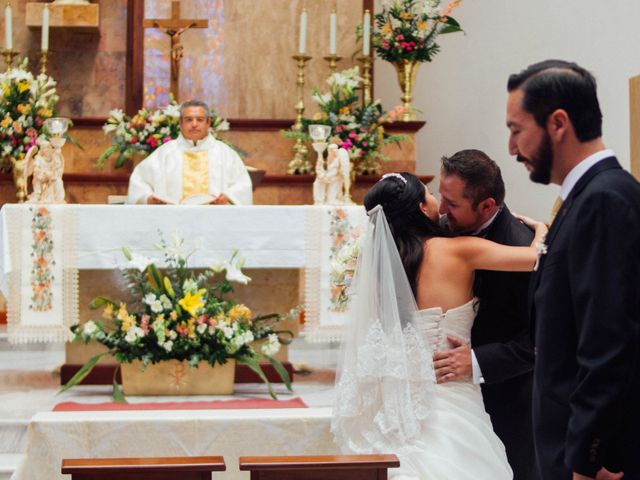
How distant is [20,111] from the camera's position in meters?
7.69

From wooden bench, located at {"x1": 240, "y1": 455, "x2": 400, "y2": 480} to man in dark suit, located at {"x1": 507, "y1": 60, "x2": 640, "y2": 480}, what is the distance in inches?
31.2

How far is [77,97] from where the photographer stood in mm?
8977

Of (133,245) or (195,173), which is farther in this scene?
(195,173)

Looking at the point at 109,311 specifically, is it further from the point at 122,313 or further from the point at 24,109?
the point at 24,109

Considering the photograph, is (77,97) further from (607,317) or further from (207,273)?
(607,317)

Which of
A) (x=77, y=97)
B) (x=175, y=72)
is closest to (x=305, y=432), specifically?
(x=175, y=72)

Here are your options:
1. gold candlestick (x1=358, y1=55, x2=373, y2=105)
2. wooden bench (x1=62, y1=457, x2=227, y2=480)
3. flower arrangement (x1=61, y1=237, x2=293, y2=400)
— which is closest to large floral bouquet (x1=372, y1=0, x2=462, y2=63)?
gold candlestick (x1=358, y1=55, x2=373, y2=105)

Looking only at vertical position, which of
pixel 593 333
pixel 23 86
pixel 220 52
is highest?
pixel 220 52

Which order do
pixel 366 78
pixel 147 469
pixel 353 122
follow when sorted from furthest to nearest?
pixel 366 78 < pixel 353 122 < pixel 147 469

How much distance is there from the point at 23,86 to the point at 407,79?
9.57 feet

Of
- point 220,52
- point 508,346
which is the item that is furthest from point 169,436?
point 220,52

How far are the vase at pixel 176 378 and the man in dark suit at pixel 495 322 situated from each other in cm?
294

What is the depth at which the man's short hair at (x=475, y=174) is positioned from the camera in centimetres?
297

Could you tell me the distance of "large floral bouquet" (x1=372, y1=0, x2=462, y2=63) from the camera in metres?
8.07
